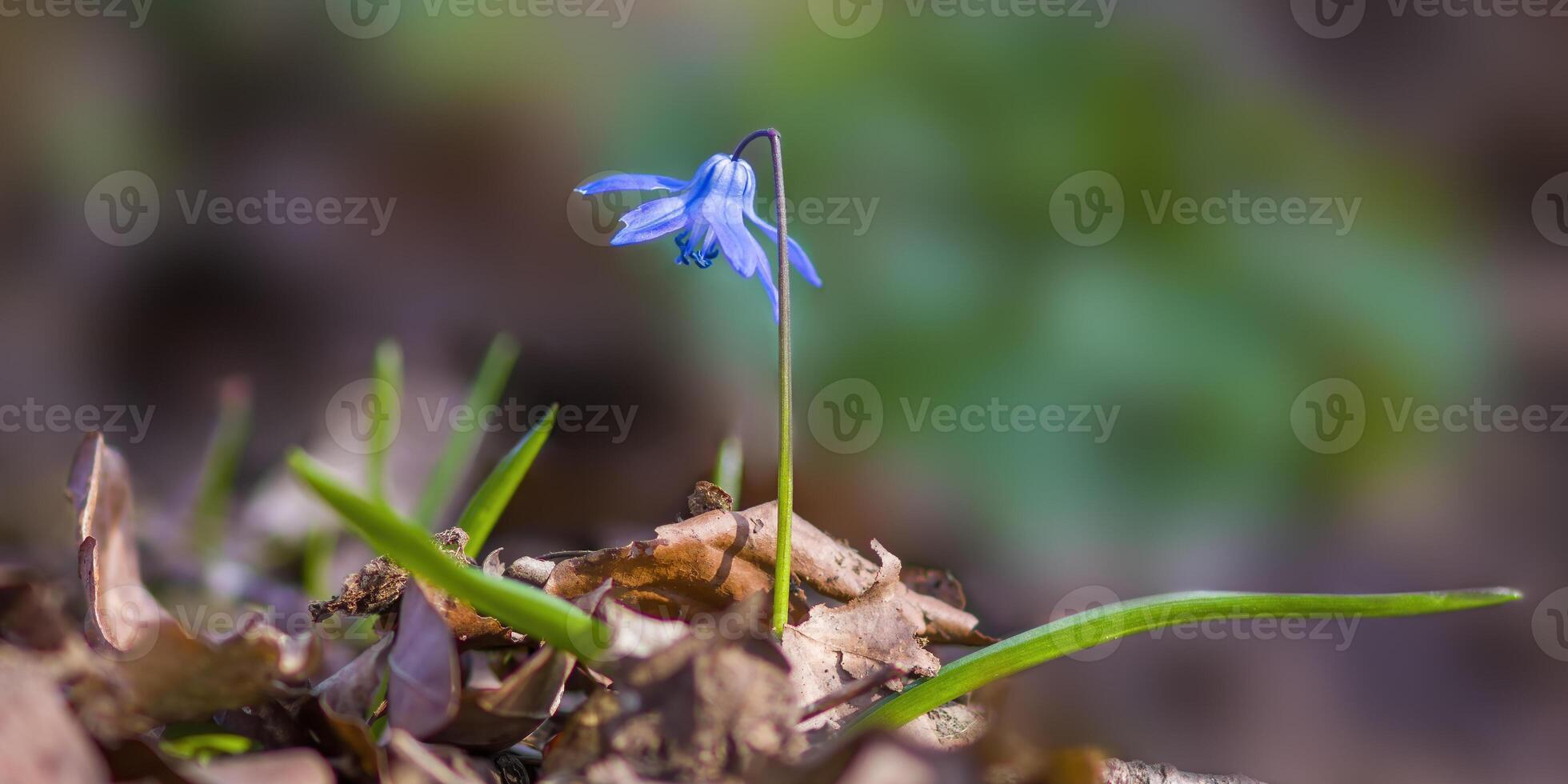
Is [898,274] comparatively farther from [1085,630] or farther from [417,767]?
[417,767]

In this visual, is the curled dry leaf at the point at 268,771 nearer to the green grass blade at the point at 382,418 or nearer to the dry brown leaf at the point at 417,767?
the dry brown leaf at the point at 417,767

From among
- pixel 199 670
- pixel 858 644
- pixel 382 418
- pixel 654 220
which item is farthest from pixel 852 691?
pixel 382 418

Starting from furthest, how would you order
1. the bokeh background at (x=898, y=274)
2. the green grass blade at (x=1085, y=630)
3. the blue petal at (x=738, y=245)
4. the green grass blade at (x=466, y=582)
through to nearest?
the bokeh background at (x=898, y=274), the blue petal at (x=738, y=245), the green grass blade at (x=1085, y=630), the green grass blade at (x=466, y=582)

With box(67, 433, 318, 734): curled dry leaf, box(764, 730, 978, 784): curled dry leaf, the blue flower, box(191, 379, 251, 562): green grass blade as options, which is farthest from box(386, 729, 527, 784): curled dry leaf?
box(191, 379, 251, 562): green grass blade

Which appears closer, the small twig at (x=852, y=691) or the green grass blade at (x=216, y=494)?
the small twig at (x=852, y=691)

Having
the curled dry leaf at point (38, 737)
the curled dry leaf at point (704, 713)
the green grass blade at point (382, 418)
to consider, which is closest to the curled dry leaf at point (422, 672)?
the curled dry leaf at point (704, 713)

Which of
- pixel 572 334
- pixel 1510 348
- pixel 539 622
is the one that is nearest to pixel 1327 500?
pixel 1510 348
